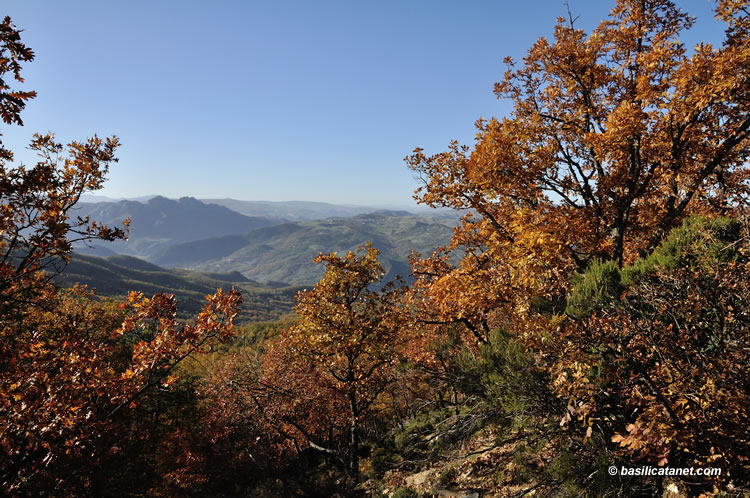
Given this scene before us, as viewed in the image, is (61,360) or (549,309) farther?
(549,309)

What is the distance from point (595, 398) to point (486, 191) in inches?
249

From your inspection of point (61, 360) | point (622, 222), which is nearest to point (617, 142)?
point (622, 222)

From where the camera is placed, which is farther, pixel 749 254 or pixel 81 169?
pixel 81 169

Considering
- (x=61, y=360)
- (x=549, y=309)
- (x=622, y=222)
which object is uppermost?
(x=622, y=222)

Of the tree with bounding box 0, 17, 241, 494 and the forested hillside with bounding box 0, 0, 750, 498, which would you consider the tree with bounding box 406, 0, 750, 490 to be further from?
the tree with bounding box 0, 17, 241, 494

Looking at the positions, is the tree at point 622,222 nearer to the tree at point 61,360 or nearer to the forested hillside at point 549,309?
the forested hillside at point 549,309

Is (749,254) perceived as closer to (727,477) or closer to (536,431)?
(727,477)

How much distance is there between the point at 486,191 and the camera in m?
10.6

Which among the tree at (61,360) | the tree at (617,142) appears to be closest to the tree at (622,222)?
the tree at (617,142)

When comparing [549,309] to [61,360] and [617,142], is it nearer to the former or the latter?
[617,142]

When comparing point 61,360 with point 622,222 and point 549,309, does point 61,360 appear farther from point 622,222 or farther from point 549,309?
point 622,222

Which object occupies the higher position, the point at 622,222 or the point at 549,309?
the point at 622,222

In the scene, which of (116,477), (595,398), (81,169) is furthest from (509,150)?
(116,477)

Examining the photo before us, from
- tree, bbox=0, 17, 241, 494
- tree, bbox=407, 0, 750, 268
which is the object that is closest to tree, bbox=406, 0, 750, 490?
tree, bbox=407, 0, 750, 268
